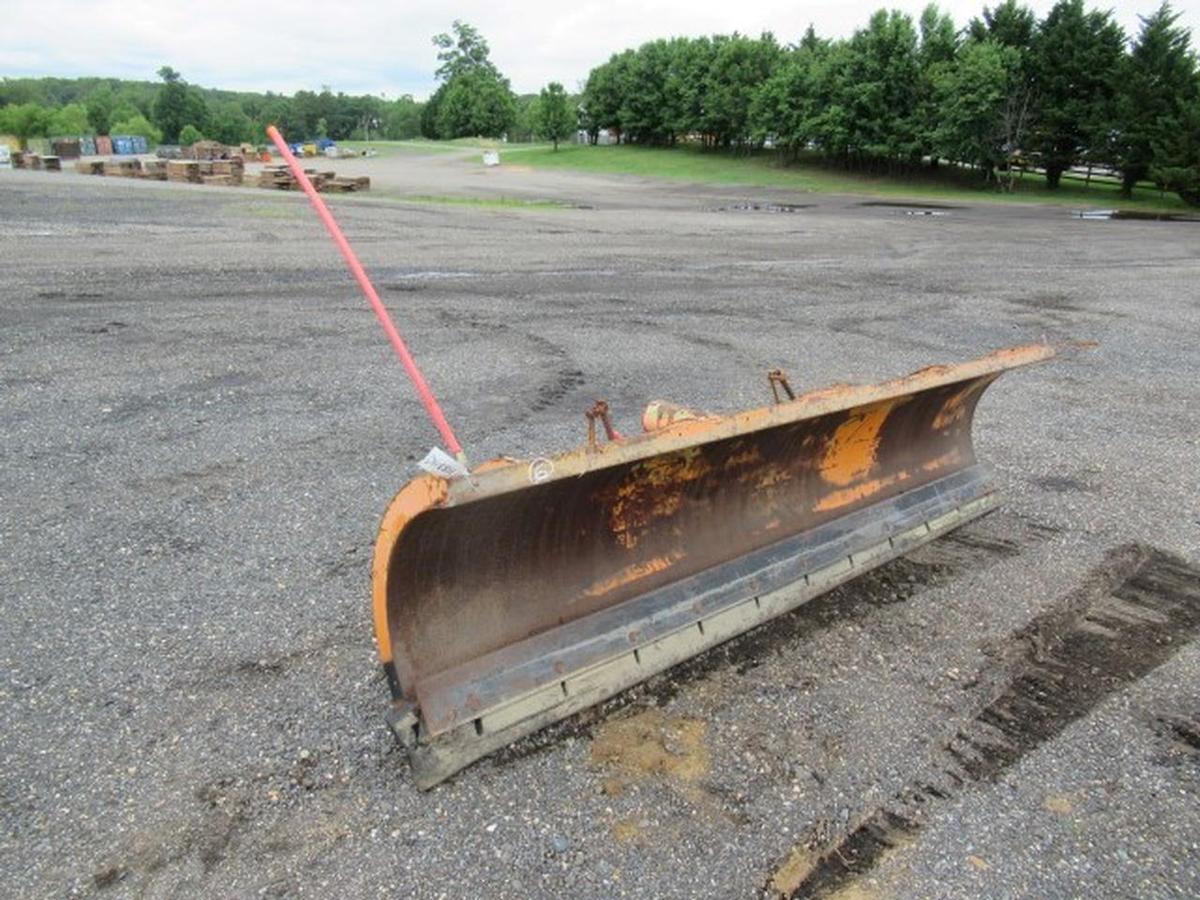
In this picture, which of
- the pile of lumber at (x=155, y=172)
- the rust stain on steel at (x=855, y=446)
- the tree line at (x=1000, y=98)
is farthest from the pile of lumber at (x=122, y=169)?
the rust stain on steel at (x=855, y=446)

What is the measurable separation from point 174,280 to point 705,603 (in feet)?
31.7

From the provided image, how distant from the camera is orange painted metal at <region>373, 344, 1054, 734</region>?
258cm

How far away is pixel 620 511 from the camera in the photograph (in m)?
3.27

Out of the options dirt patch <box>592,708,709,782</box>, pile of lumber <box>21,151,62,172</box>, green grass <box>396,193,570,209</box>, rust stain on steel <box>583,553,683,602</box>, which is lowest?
dirt patch <box>592,708,709,782</box>

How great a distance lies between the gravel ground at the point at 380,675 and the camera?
2465 millimetres

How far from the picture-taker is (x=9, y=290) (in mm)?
9539

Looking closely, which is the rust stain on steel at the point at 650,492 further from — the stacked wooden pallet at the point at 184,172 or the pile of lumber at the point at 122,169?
the pile of lumber at the point at 122,169

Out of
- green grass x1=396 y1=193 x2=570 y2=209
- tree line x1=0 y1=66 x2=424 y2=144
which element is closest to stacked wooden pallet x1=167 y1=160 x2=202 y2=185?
green grass x1=396 y1=193 x2=570 y2=209

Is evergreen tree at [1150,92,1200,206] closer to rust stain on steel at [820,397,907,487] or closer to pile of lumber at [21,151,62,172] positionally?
rust stain on steel at [820,397,907,487]

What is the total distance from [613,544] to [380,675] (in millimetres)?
1026

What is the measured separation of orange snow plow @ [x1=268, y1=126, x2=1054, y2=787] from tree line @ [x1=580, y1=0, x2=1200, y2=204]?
35.8 metres

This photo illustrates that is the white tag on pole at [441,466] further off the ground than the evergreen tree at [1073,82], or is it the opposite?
the evergreen tree at [1073,82]

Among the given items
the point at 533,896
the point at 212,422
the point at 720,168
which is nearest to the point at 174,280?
the point at 212,422

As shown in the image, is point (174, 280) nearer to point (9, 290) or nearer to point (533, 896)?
point (9, 290)
